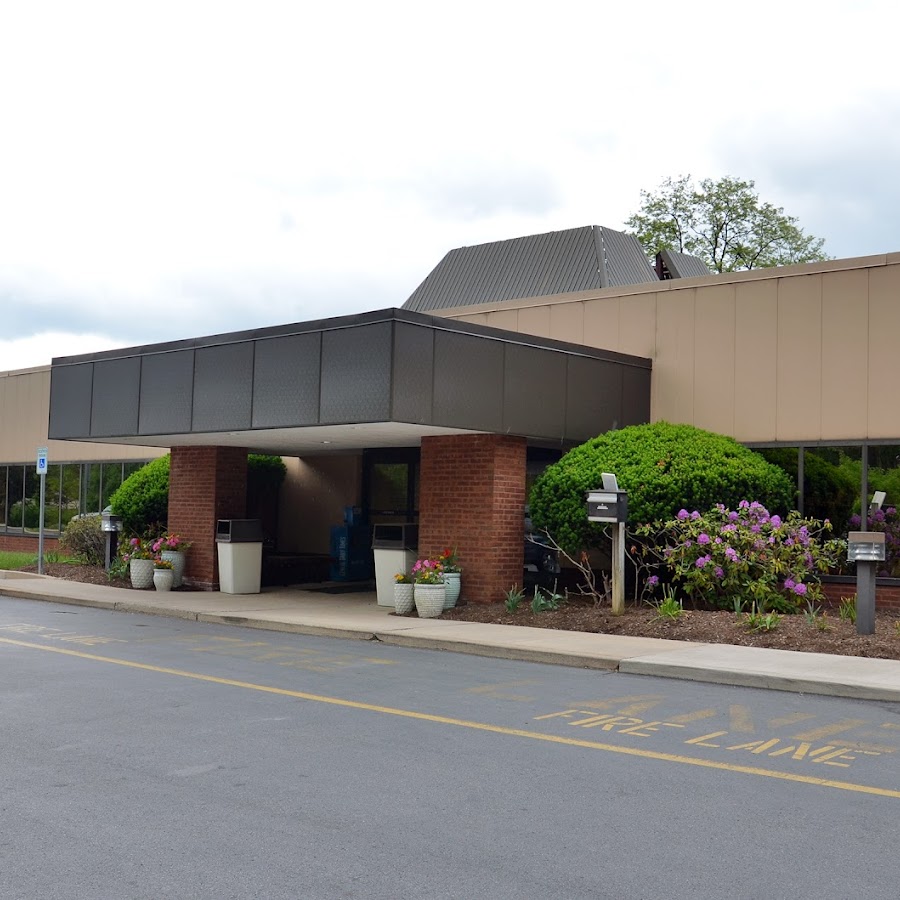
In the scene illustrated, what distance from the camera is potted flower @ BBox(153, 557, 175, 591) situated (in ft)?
67.6

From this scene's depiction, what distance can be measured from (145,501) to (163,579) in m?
2.88

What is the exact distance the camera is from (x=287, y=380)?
53.6 feet

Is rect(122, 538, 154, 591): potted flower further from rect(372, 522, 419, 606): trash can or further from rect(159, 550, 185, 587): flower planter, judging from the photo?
rect(372, 522, 419, 606): trash can

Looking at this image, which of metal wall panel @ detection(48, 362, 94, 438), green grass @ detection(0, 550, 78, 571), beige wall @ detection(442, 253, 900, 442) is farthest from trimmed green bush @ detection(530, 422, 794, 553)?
green grass @ detection(0, 550, 78, 571)

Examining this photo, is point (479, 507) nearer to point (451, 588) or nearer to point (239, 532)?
point (451, 588)

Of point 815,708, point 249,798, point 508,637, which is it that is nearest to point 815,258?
point 508,637

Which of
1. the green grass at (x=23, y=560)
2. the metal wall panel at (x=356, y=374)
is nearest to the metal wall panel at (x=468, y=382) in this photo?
the metal wall panel at (x=356, y=374)

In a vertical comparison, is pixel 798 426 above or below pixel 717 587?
above

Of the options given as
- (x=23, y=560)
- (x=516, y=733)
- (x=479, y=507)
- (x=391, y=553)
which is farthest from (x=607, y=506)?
(x=23, y=560)

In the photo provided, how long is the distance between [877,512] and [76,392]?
13833 millimetres

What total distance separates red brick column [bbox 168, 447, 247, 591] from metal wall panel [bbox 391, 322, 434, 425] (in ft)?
22.9

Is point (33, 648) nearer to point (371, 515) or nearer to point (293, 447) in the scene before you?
point (293, 447)

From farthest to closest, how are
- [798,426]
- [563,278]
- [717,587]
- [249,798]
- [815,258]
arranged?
[815,258] < [563,278] < [798,426] < [717,587] < [249,798]

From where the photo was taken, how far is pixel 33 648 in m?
12.9
